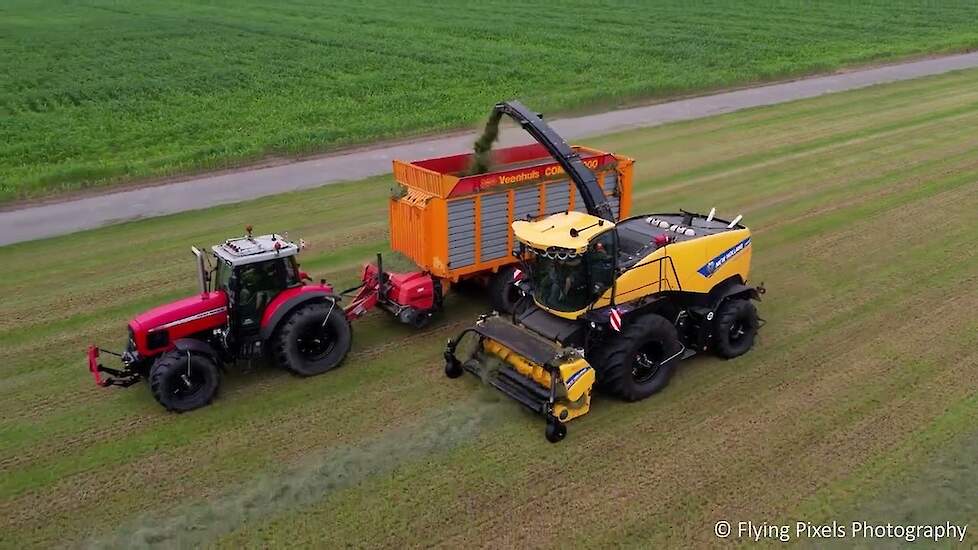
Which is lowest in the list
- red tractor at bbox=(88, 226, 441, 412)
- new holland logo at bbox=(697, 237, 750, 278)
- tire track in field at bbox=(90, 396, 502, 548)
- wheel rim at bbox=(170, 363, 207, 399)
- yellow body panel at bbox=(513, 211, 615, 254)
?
tire track in field at bbox=(90, 396, 502, 548)

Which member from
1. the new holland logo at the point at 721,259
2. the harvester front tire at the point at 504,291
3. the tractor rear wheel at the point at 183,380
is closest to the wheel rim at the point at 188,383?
the tractor rear wheel at the point at 183,380

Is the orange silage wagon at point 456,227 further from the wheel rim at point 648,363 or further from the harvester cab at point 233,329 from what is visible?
the wheel rim at point 648,363

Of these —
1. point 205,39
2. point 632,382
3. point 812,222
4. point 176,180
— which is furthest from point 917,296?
point 205,39

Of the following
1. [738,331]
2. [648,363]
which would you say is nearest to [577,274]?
[648,363]

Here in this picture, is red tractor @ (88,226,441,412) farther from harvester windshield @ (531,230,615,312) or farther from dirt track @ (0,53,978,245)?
dirt track @ (0,53,978,245)

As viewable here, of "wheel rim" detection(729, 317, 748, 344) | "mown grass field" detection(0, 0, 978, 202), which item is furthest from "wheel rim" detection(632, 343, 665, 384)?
"mown grass field" detection(0, 0, 978, 202)

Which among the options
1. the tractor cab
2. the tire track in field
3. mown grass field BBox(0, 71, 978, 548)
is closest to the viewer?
the tire track in field

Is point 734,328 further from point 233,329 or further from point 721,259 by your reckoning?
point 233,329
